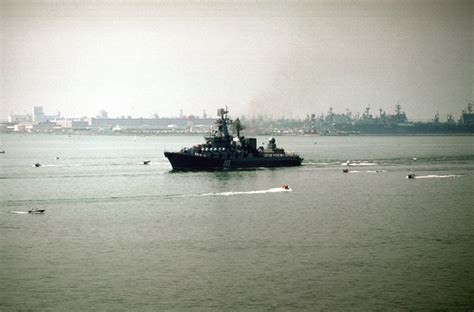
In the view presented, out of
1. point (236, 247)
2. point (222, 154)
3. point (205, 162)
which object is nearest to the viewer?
point (236, 247)

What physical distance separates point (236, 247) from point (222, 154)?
208ft

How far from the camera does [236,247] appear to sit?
163 feet

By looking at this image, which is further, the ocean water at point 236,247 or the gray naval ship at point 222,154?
the gray naval ship at point 222,154

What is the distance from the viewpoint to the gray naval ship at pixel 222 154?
11112cm

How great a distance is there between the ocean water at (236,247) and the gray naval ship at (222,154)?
805 inches

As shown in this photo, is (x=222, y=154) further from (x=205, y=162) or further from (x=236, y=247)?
(x=236, y=247)

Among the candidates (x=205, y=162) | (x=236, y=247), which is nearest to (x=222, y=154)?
(x=205, y=162)

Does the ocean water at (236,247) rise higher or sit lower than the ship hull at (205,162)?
lower

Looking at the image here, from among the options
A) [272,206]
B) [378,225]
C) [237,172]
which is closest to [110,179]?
[237,172]

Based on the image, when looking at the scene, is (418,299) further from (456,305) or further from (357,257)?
(357,257)

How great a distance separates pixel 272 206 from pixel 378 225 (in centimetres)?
1404

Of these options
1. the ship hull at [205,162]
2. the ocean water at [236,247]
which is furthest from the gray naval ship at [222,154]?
the ocean water at [236,247]

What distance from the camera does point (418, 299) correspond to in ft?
123

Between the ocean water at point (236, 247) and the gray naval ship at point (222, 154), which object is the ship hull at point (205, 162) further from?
the ocean water at point (236, 247)
